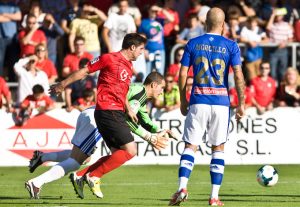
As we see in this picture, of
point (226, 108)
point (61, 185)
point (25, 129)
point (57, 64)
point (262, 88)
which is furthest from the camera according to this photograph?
point (57, 64)

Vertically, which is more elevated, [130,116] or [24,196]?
[130,116]

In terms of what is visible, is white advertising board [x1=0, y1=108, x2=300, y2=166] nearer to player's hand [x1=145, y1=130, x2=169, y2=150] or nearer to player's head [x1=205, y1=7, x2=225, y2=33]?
player's hand [x1=145, y1=130, x2=169, y2=150]

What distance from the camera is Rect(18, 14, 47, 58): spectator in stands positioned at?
22.0 metres

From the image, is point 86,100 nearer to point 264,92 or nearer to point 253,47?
point 264,92

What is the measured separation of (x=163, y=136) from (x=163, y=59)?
9436mm

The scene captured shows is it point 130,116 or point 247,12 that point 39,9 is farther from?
point 130,116

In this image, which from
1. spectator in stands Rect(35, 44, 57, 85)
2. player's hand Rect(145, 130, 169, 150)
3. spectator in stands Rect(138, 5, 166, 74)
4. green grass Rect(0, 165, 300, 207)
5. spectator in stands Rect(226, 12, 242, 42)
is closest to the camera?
green grass Rect(0, 165, 300, 207)

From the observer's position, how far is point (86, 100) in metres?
20.3

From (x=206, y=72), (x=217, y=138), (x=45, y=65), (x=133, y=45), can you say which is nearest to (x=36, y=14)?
(x=45, y=65)

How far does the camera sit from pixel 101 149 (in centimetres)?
1995

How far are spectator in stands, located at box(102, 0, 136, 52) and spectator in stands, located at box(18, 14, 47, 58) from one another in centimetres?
140

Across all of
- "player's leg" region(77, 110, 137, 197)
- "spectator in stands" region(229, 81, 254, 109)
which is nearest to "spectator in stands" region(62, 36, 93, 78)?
"spectator in stands" region(229, 81, 254, 109)

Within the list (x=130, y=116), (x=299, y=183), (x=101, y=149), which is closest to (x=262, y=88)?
(x=101, y=149)

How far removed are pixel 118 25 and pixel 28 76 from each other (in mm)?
2399
